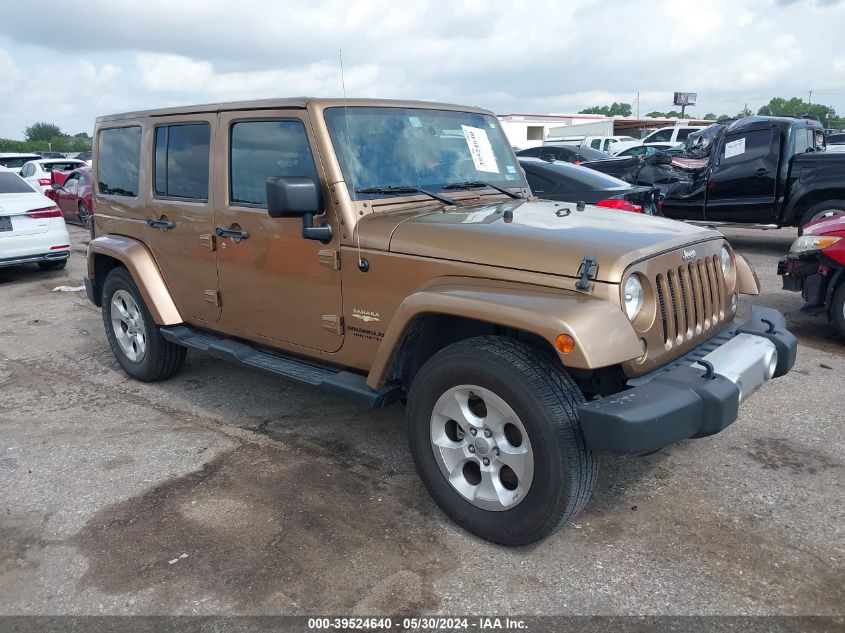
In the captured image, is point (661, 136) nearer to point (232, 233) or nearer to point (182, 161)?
point (182, 161)

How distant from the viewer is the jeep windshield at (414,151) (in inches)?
146

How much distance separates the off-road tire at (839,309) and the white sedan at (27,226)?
30.5 ft

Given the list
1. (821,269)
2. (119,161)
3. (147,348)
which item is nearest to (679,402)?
(147,348)

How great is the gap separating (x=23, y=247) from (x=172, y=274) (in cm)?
582

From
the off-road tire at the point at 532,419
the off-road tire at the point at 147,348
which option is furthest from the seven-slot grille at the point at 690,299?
the off-road tire at the point at 147,348

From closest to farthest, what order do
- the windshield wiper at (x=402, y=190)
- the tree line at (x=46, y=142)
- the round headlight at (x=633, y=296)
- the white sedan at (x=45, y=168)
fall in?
the round headlight at (x=633, y=296), the windshield wiper at (x=402, y=190), the white sedan at (x=45, y=168), the tree line at (x=46, y=142)

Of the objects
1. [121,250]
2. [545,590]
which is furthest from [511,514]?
[121,250]

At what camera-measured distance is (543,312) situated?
9.05 ft

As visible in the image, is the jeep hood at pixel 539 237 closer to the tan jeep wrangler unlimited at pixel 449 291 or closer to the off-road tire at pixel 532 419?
the tan jeep wrangler unlimited at pixel 449 291

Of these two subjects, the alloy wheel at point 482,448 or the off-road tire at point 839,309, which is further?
the off-road tire at point 839,309

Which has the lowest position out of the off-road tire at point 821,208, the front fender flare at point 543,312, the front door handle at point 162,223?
the off-road tire at point 821,208

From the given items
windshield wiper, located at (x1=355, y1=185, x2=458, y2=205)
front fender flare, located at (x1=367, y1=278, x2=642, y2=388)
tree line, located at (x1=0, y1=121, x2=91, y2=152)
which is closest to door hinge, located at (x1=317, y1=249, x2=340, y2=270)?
windshield wiper, located at (x1=355, y1=185, x2=458, y2=205)

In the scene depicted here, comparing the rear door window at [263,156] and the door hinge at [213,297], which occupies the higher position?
the rear door window at [263,156]

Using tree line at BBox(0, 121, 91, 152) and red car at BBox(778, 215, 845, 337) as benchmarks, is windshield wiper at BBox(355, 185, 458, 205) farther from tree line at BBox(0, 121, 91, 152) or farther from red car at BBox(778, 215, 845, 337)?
tree line at BBox(0, 121, 91, 152)
